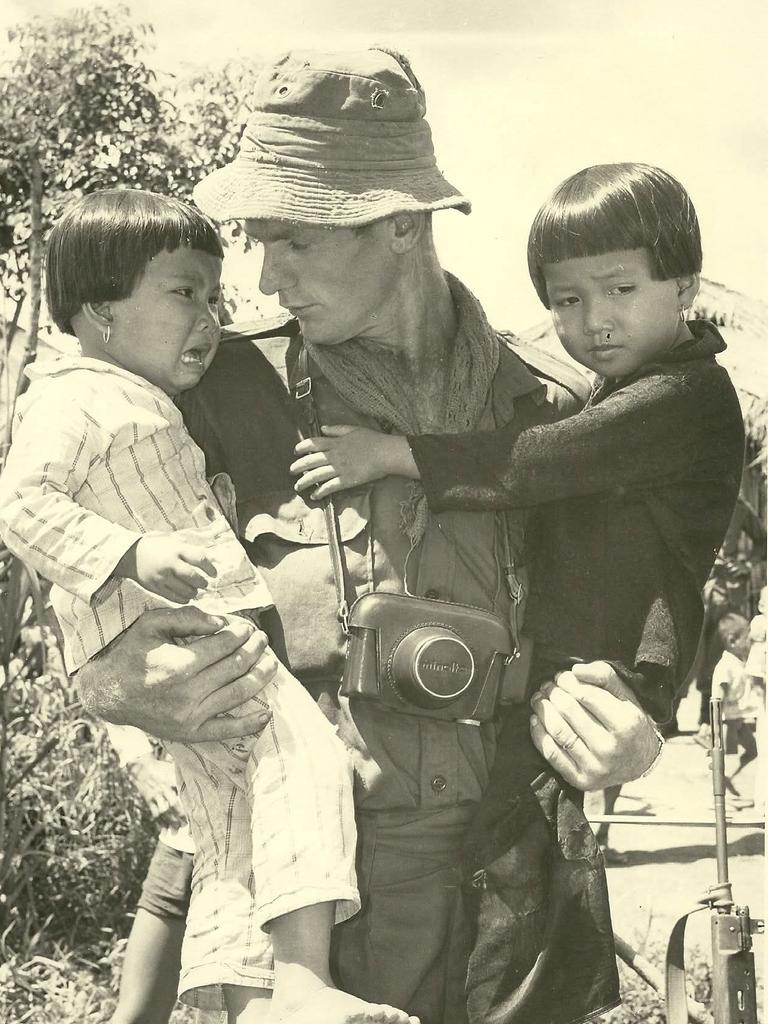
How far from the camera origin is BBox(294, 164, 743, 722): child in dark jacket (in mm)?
2637

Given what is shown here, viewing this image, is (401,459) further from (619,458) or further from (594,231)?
(594,231)

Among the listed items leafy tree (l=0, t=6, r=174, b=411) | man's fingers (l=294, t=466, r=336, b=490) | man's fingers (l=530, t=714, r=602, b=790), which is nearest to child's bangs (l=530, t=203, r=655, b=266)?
man's fingers (l=294, t=466, r=336, b=490)

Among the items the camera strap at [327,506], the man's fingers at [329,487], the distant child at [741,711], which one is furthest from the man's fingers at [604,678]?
the distant child at [741,711]

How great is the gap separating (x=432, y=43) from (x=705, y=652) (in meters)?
8.82

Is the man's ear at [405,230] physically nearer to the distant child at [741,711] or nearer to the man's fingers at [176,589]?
the man's fingers at [176,589]

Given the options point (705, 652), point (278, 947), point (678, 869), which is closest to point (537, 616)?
point (278, 947)

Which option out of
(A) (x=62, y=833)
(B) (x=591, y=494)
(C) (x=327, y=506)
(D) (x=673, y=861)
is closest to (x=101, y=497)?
(C) (x=327, y=506)

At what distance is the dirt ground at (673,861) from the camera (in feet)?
22.0

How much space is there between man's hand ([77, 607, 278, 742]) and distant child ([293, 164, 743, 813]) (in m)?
0.34

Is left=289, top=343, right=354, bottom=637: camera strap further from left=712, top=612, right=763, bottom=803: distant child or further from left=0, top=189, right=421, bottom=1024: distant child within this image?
left=712, top=612, right=763, bottom=803: distant child

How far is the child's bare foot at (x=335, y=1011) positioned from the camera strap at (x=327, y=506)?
→ 0.63m

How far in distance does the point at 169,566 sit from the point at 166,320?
56 centimetres

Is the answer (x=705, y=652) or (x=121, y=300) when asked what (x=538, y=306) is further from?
(x=705, y=652)

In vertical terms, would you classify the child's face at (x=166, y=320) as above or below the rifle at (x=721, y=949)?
above
